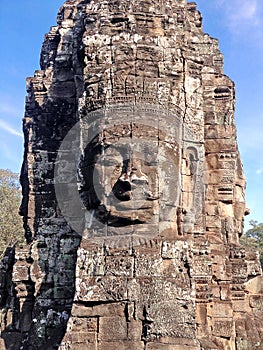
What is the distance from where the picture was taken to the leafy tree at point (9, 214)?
1903 centimetres

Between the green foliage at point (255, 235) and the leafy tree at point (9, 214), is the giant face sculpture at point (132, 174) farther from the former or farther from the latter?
the green foliage at point (255, 235)

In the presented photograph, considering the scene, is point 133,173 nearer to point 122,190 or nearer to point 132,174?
point 132,174

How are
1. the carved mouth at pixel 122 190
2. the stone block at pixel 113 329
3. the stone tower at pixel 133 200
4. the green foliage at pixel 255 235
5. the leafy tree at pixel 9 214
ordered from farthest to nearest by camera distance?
the green foliage at pixel 255 235, the leafy tree at pixel 9 214, the carved mouth at pixel 122 190, the stone tower at pixel 133 200, the stone block at pixel 113 329

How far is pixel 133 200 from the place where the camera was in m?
5.57

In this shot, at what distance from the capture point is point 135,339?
16.8 feet

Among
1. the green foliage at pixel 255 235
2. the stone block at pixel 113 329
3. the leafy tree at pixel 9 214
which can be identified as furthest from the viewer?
the green foliage at pixel 255 235

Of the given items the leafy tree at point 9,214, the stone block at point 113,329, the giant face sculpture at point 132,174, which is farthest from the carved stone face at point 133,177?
the leafy tree at point 9,214

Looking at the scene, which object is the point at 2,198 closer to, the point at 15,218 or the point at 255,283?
the point at 15,218

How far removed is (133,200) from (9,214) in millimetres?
14802

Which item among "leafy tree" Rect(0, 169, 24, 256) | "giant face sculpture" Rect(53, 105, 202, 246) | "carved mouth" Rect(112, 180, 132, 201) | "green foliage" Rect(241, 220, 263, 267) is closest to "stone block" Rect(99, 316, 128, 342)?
"giant face sculpture" Rect(53, 105, 202, 246)

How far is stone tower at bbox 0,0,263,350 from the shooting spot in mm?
5340

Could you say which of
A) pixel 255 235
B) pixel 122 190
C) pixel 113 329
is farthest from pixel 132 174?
pixel 255 235

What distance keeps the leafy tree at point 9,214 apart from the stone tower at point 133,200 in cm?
1102

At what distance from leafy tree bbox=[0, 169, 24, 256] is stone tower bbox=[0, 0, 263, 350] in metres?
11.0
